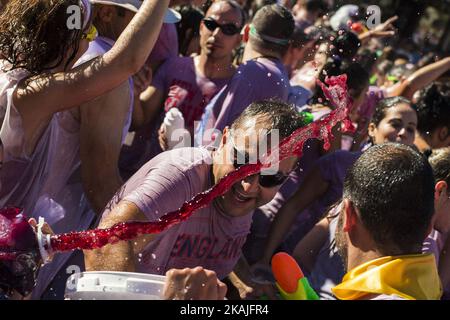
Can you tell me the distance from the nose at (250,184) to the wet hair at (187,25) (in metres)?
2.64

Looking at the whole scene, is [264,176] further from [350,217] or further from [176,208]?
[350,217]

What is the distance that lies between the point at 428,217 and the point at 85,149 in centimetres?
118

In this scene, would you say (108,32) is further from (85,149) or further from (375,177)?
(375,177)

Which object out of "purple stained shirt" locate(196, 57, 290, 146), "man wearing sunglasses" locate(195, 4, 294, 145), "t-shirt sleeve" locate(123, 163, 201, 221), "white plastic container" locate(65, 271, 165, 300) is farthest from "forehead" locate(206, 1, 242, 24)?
"white plastic container" locate(65, 271, 165, 300)

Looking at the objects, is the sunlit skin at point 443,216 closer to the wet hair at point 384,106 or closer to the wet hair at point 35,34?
the wet hair at point 384,106

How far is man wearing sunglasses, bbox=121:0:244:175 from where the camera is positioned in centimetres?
427

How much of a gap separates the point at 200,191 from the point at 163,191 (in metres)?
0.19

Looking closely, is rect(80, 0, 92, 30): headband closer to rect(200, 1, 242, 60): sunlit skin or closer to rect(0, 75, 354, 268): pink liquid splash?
rect(0, 75, 354, 268): pink liquid splash

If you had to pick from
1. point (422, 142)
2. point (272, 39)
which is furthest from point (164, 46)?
point (422, 142)

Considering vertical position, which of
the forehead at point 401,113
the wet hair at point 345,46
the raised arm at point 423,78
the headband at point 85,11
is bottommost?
the raised arm at point 423,78

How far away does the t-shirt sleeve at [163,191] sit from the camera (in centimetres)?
245

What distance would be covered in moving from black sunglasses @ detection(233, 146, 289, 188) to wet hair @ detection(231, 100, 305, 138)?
0.12 meters

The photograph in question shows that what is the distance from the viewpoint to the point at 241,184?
8.92 ft

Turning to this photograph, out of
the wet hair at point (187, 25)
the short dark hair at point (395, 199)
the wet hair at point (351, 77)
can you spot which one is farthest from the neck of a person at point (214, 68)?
the short dark hair at point (395, 199)
